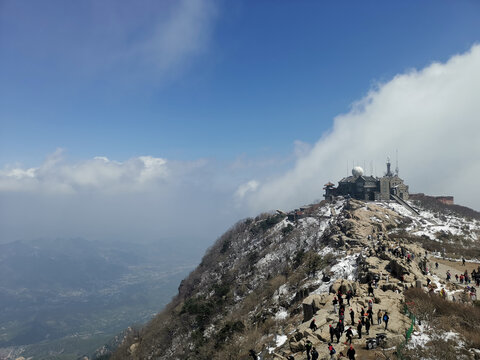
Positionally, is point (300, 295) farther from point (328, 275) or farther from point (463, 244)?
point (463, 244)

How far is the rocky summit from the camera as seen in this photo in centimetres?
1722

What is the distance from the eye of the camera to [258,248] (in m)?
59.7

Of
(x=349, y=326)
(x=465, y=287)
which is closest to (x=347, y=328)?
(x=349, y=326)

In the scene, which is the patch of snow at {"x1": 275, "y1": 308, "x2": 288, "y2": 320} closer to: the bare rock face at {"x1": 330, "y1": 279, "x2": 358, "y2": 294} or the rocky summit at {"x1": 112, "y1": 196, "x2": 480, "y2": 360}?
the rocky summit at {"x1": 112, "y1": 196, "x2": 480, "y2": 360}

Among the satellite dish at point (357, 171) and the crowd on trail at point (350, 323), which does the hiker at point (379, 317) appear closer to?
the crowd on trail at point (350, 323)

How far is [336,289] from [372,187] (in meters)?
47.6

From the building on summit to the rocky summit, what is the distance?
3561 millimetres

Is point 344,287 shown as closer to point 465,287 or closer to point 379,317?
point 379,317

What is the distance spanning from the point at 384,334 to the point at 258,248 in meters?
43.9

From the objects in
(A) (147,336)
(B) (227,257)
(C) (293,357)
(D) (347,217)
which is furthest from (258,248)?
(C) (293,357)

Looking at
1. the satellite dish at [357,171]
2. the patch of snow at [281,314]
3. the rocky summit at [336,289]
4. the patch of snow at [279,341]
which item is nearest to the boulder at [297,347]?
the rocky summit at [336,289]

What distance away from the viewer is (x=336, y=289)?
2438 centimetres

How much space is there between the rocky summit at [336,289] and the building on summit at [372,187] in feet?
11.7

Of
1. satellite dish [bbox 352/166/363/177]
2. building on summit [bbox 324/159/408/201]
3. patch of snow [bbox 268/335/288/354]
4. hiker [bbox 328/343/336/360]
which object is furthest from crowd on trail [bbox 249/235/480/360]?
satellite dish [bbox 352/166/363/177]
